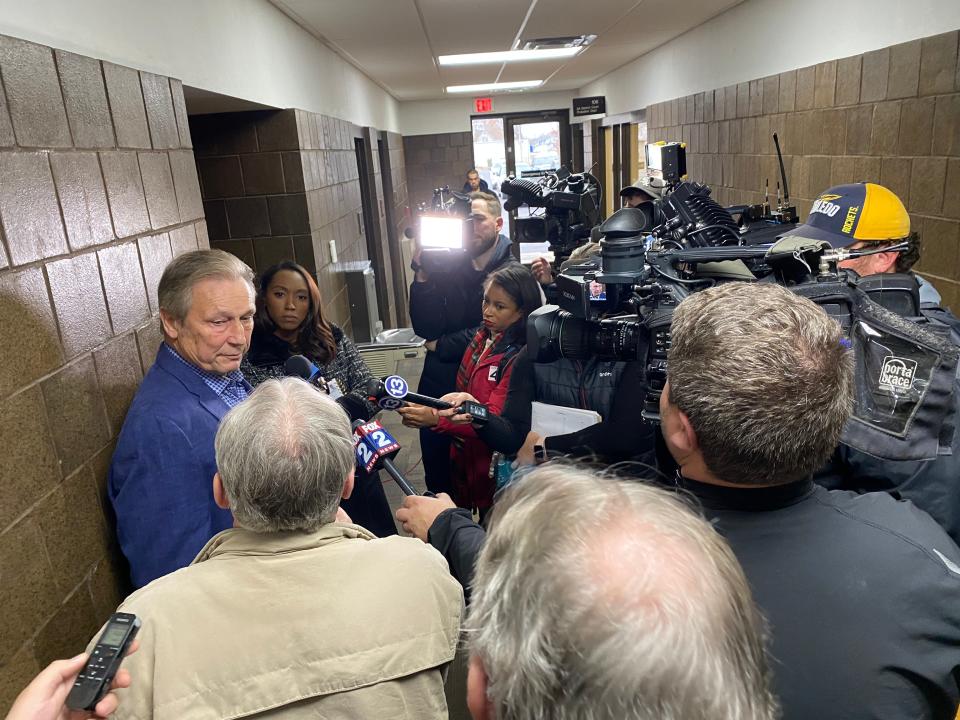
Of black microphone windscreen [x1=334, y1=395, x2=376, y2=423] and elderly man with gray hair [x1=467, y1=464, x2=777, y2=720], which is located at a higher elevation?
elderly man with gray hair [x1=467, y1=464, x2=777, y2=720]

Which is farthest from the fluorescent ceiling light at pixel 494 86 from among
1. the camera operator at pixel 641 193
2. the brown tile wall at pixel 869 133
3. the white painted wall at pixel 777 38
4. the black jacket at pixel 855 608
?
the black jacket at pixel 855 608

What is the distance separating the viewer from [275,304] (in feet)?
6.98

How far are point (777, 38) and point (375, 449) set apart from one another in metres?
4.00

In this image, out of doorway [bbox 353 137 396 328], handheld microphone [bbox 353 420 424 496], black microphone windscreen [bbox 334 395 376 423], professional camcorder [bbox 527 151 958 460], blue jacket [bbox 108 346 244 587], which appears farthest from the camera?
doorway [bbox 353 137 396 328]

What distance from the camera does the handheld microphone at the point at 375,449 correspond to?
1433 mm

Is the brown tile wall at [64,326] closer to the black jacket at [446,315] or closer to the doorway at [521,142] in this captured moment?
the black jacket at [446,315]

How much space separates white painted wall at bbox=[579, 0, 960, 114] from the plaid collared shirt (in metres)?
2.88

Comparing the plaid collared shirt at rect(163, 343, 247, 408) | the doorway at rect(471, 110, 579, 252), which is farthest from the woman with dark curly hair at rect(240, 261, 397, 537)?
the doorway at rect(471, 110, 579, 252)

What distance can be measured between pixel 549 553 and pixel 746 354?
0.43 m

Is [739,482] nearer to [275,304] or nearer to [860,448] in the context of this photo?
[860,448]

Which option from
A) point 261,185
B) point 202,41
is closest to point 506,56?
point 261,185

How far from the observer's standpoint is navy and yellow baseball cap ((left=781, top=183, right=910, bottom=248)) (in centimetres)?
165

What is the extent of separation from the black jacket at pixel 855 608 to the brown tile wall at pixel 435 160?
9.79 meters

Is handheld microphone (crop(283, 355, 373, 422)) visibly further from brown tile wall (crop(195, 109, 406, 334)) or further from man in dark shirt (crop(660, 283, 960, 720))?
brown tile wall (crop(195, 109, 406, 334))
